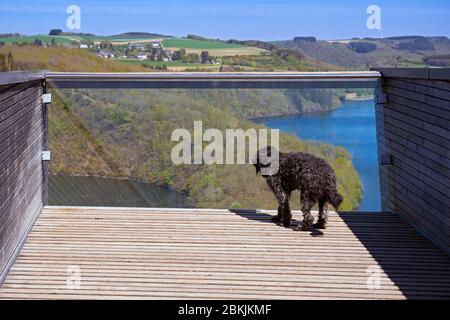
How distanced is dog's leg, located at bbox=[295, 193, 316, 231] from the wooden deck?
112 millimetres

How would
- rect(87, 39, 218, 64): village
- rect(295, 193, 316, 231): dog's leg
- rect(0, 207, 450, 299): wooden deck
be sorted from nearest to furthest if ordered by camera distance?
rect(0, 207, 450, 299): wooden deck
rect(295, 193, 316, 231): dog's leg
rect(87, 39, 218, 64): village

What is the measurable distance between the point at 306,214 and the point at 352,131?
1.03 metres

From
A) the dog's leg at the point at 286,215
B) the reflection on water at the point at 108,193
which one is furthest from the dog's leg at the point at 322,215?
the reflection on water at the point at 108,193

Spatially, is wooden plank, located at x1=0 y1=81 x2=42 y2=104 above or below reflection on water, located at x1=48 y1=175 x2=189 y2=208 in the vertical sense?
above

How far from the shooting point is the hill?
5938 millimetres

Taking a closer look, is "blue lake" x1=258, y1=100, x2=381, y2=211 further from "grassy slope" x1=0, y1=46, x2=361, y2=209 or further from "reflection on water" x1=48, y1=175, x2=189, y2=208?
"reflection on water" x1=48, y1=175, x2=189, y2=208

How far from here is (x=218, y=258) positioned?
138 inches

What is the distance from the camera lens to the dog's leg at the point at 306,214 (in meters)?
4.05

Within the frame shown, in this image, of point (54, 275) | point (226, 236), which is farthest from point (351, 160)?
point (54, 275)

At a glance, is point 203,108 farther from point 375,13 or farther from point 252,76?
point 375,13

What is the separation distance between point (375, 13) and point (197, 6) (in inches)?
747

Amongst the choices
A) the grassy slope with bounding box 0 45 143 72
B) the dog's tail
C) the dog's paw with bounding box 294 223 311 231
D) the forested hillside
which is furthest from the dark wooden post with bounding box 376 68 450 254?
the grassy slope with bounding box 0 45 143 72

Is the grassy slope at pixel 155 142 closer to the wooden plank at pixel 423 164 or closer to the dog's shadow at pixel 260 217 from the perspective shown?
the dog's shadow at pixel 260 217

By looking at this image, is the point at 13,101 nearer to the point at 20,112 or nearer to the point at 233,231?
the point at 20,112
